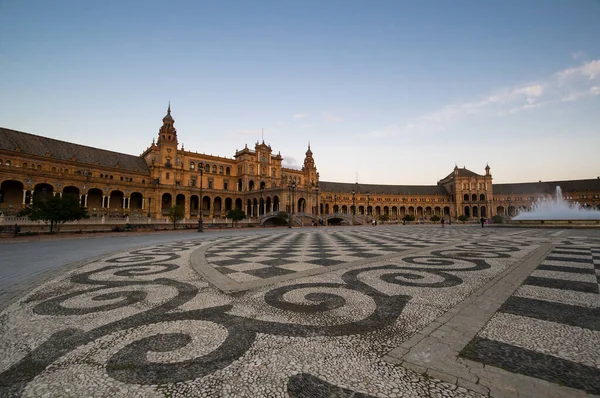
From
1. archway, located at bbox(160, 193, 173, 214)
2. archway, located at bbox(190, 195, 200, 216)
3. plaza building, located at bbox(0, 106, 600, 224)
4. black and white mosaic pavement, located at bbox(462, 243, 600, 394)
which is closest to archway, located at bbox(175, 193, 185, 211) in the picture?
plaza building, located at bbox(0, 106, 600, 224)

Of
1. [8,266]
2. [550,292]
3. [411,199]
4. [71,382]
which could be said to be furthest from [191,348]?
[411,199]

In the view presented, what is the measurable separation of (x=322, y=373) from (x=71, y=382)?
2.15 meters

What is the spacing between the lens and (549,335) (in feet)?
10.2

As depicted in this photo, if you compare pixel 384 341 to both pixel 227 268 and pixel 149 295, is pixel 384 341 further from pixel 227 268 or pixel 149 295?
pixel 227 268

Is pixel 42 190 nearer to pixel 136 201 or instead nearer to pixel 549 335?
pixel 136 201

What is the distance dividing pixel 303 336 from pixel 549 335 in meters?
2.87

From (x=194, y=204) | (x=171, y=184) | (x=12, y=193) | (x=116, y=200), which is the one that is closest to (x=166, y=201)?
(x=171, y=184)

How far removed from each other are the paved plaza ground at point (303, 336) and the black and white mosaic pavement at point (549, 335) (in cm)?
2

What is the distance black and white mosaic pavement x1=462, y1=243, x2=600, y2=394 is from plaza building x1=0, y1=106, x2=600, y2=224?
3056 cm

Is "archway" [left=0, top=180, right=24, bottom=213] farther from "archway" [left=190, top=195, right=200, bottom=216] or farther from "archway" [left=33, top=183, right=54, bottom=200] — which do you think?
"archway" [left=190, top=195, right=200, bottom=216]

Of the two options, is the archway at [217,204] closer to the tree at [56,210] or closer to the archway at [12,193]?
the archway at [12,193]

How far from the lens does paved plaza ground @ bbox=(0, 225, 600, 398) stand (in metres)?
2.22

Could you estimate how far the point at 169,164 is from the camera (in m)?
62.4

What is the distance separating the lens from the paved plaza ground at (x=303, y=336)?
222 centimetres
